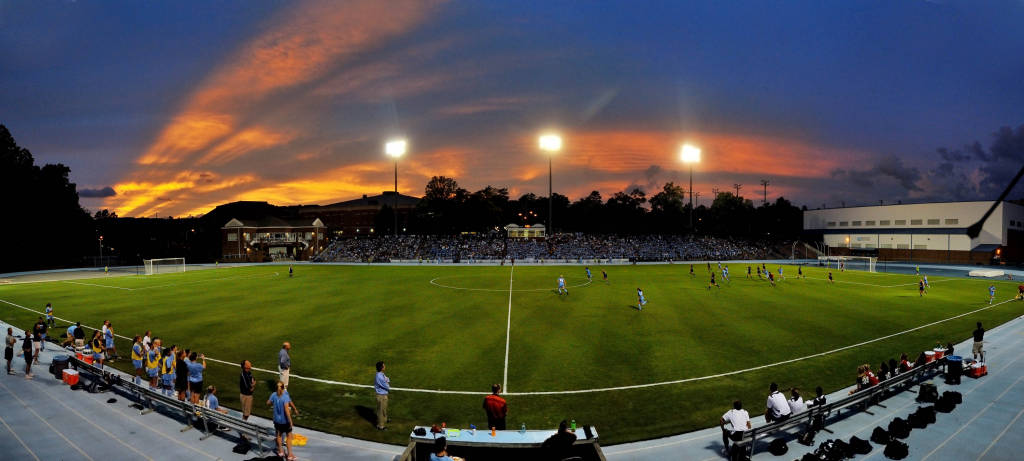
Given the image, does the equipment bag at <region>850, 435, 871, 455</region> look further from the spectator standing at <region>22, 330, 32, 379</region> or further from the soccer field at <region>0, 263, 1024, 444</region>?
the spectator standing at <region>22, 330, 32, 379</region>

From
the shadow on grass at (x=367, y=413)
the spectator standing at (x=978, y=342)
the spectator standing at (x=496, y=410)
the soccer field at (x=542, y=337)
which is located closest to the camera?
the spectator standing at (x=496, y=410)

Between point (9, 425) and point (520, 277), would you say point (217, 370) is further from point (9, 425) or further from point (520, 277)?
point (520, 277)

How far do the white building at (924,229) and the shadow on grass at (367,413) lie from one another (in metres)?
96.3

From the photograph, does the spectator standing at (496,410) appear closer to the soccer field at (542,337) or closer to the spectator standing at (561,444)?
the soccer field at (542,337)

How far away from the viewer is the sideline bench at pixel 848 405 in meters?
10.3

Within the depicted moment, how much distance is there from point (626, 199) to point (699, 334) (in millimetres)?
114666

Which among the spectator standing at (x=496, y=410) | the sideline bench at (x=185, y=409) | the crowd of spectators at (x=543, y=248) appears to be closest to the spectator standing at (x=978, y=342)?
the spectator standing at (x=496, y=410)

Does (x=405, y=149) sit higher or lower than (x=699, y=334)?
higher

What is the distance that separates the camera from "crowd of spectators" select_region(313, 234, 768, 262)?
→ 81.1m

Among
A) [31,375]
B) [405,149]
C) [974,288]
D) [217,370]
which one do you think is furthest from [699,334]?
[405,149]

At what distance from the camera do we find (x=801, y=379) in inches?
631

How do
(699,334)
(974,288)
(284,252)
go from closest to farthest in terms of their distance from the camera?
(699,334), (974,288), (284,252)

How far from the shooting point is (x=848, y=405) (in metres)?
13.4

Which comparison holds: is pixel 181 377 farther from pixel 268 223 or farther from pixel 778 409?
pixel 268 223
